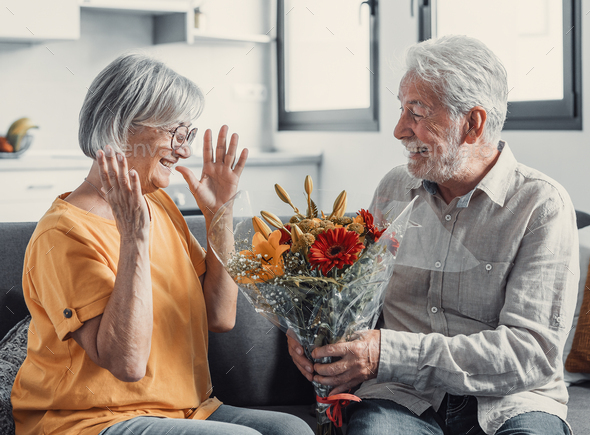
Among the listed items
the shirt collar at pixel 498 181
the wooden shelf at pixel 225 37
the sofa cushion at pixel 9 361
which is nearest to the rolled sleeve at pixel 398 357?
the shirt collar at pixel 498 181

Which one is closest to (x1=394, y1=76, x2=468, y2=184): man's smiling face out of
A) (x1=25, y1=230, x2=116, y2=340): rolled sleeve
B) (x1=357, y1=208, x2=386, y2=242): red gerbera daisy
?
(x1=357, y1=208, x2=386, y2=242): red gerbera daisy

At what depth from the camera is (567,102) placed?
2104 millimetres

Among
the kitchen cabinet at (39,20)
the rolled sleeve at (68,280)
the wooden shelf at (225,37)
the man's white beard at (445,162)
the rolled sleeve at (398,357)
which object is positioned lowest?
the rolled sleeve at (398,357)

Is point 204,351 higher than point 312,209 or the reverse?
the reverse

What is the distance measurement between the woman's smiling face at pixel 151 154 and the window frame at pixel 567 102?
1.49m

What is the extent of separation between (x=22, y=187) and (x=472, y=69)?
2402 mm

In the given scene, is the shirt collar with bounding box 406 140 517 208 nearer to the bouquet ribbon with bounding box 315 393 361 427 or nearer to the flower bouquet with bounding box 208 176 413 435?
the flower bouquet with bounding box 208 176 413 435

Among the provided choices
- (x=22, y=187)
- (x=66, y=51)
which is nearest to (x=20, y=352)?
(x=22, y=187)

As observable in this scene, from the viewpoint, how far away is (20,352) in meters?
1.33

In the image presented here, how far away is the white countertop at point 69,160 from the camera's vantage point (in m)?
2.91

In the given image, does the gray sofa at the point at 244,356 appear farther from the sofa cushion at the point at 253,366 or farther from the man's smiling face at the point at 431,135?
the man's smiling face at the point at 431,135

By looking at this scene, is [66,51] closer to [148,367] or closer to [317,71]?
[317,71]

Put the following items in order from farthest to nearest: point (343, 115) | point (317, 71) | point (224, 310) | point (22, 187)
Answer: point (317, 71)
point (343, 115)
point (22, 187)
point (224, 310)

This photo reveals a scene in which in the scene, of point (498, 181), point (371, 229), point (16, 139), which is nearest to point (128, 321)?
point (371, 229)
